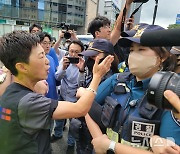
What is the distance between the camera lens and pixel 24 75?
1534mm

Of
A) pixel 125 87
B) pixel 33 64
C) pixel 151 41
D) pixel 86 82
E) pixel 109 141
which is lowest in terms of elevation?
pixel 109 141

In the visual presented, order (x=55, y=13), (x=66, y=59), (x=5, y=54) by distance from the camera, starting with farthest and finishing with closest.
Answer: (x=55, y=13), (x=66, y=59), (x=5, y=54)

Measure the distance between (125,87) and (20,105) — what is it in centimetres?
70

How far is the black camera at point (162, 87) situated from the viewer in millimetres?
753

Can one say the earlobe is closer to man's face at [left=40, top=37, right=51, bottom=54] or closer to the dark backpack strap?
the dark backpack strap

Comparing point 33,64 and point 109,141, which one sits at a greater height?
point 33,64

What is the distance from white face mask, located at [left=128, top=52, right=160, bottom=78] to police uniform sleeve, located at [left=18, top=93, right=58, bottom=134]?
23.5 inches

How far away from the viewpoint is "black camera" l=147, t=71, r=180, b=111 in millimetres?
753

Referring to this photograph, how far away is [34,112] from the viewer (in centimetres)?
138

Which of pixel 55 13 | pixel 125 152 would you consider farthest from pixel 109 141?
pixel 55 13

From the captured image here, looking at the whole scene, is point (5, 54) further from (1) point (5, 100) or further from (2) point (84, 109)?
(2) point (84, 109)

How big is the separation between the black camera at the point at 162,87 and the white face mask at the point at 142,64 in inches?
24.1

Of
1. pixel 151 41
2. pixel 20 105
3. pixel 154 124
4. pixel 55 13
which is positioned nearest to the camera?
pixel 151 41

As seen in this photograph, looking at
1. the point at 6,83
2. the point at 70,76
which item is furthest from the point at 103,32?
the point at 6,83
